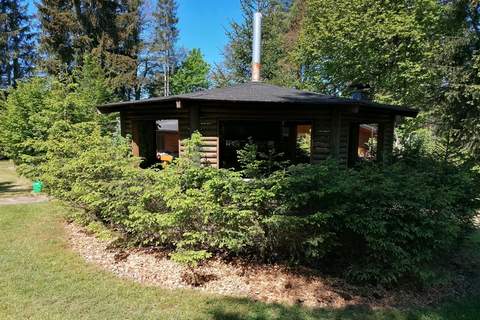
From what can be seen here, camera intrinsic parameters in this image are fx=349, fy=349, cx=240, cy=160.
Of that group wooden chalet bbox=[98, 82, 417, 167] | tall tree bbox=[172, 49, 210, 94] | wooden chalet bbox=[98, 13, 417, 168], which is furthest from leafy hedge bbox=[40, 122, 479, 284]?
tall tree bbox=[172, 49, 210, 94]

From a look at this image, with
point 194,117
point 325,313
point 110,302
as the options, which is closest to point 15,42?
point 194,117

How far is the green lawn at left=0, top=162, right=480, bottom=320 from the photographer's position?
11.9 ft

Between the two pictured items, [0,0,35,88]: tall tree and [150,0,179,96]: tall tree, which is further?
[150,0,179,96]: tall tree

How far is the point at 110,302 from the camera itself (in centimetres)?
384

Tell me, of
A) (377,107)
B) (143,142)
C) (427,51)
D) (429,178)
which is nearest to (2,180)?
(143,142)

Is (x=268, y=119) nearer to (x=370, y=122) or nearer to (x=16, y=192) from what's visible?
(x=370, y=122)

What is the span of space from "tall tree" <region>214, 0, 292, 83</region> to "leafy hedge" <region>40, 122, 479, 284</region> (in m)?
17.8

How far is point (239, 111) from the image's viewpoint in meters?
7.96

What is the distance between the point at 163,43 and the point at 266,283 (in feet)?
101

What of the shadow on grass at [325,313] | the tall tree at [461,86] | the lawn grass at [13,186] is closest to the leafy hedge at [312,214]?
the shadow on grass at [325,313]

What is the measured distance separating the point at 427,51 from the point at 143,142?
43.7 feet

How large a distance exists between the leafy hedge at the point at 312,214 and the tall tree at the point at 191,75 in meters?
31.6

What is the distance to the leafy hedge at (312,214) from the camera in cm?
418

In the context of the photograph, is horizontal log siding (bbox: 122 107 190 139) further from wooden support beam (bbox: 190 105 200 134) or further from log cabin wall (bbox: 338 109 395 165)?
log cabin wall (bbox: 338 109 395 165)
